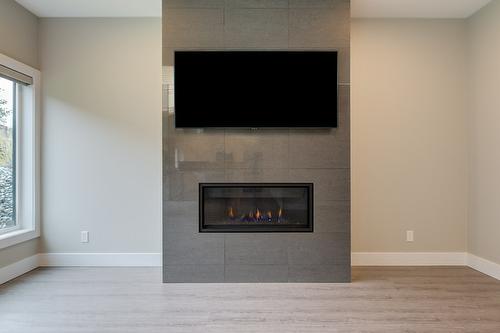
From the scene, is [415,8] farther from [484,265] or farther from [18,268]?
[18,268]

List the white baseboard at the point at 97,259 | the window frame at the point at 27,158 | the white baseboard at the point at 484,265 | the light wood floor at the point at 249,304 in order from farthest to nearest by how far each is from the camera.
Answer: the white baseboard at the point at 97,259
the window frame at the point at 27,158
the white baseboard at the point at 484,265
the light wood floor at the point at 249,304

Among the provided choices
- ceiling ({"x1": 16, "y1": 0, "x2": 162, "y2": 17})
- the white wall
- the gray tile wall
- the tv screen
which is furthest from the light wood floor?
ceiling ({"x1": 16, "y1": 0, "x2": 162, "y2": 17})

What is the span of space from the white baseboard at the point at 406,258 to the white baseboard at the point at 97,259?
7.52 feet

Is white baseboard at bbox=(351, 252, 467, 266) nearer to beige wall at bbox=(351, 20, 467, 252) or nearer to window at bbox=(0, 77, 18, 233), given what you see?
beige wall at bbox=(351, 20, 467, 252)

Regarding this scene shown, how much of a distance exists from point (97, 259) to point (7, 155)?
1444 mm

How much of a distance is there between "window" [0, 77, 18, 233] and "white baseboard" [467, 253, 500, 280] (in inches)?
195

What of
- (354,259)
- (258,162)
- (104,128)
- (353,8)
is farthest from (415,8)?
(104,128)

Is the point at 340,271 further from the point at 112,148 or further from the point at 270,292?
the point at 112,148

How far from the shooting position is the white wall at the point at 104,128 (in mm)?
4227

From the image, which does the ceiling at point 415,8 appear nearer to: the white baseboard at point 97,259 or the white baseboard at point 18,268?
the white baseboard at point 97,259

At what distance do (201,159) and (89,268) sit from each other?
1.80 m

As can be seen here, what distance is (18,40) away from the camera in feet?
12.7

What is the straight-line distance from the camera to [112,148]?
423 centimetres

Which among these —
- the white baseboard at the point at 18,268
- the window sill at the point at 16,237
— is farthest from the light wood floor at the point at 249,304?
the window sill at the point at 16,237
